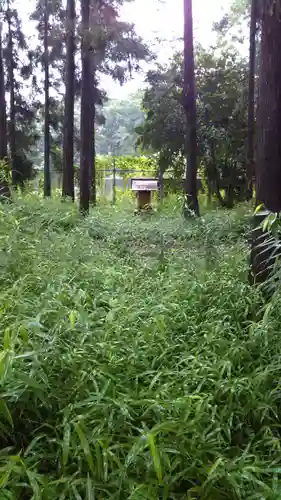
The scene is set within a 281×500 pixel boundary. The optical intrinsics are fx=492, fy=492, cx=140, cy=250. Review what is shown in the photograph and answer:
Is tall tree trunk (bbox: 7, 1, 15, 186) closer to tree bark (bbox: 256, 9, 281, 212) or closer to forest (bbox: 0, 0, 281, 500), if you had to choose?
forest (bbox: 0, 0, 281, 500)

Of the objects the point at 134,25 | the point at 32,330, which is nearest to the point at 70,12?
the point at 134,25

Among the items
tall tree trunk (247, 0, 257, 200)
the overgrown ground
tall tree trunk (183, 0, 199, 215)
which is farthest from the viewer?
tall tree trunk (247, 0, 257, 200)

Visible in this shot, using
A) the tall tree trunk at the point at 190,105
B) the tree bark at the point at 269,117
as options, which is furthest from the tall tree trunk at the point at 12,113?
the tree bark at the point at 269,117

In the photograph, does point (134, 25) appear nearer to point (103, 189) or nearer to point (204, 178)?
point (204, 178)

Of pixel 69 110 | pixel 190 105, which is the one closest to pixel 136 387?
pixel 190 105

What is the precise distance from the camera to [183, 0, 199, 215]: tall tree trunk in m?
10.4

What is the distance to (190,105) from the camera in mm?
10648

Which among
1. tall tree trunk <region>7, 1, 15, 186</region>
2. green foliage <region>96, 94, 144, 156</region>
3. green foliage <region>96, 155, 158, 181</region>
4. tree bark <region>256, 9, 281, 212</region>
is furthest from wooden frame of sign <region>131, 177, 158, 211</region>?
green foliage <region>96, 94, 144, 156</region>

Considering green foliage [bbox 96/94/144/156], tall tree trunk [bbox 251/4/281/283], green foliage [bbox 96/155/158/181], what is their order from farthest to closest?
green foliage [bbox 96/94/144/156], green foliage [bbox 96/155/158/181], tall tree trunk [bbox 251/4/281/283]

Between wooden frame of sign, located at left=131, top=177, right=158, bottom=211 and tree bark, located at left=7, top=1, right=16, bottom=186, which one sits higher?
tree bark, located at left=7, top=1, right=16, bottom=186

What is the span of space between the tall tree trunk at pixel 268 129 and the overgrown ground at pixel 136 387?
36 centimetres

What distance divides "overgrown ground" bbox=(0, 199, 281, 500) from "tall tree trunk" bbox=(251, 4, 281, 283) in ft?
1.18

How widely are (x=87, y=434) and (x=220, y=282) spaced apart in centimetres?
226

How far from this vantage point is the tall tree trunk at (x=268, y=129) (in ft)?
13.2
